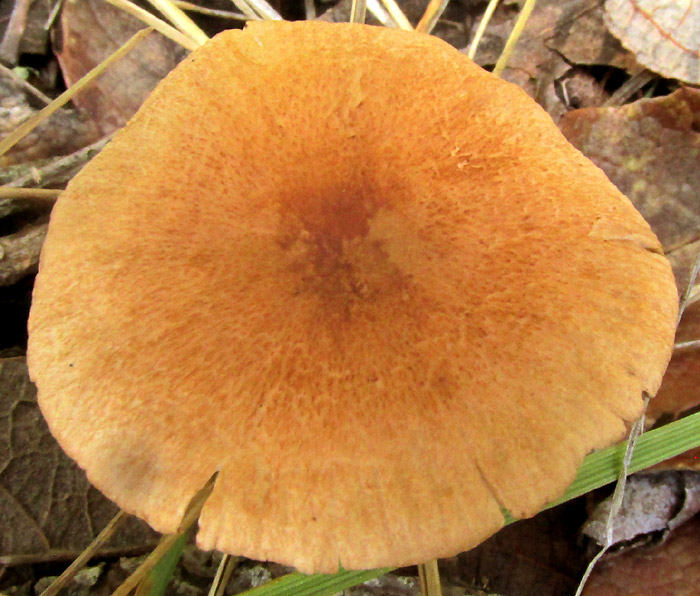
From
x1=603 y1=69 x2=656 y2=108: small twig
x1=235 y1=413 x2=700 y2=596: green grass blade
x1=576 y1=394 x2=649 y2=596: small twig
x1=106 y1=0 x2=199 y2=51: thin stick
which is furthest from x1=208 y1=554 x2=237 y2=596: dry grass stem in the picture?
x1=603 y1=69 x2=656 y2=108: small twig

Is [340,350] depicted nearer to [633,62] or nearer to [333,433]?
[333,433]

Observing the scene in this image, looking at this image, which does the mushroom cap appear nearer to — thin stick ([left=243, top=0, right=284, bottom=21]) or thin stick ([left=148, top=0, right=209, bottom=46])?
thin stick ([left=148, top=0, right=209, bottom=46])

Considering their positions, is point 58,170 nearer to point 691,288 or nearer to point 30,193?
point 30,193

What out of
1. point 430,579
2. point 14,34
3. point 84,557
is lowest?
point 84,557

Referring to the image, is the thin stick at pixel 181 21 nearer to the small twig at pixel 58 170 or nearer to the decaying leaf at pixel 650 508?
the small twig at pixel 58 170

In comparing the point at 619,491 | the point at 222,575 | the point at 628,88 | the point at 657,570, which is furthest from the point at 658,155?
the point at 222,575

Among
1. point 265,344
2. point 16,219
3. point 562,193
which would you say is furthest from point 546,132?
point 16,219

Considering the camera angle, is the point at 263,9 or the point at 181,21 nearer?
the point at 181,21
